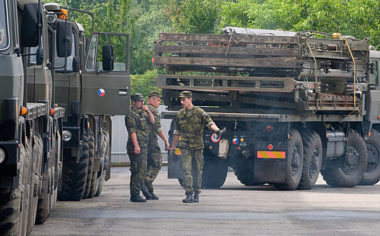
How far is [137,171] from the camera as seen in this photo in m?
16.8

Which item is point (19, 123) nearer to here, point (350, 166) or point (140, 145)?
point (140, 145)

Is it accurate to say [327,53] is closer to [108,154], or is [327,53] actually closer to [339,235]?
[108,154]

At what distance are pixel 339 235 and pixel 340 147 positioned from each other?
37.4 feet

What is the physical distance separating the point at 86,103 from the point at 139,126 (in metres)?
1.24

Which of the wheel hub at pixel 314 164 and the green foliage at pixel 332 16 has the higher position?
the green foliage at pixel 332 16

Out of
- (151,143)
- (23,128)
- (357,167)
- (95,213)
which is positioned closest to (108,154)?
(151,143)

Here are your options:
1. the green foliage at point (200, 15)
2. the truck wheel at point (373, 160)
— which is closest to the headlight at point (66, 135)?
the truck wheel at point (373, 160)

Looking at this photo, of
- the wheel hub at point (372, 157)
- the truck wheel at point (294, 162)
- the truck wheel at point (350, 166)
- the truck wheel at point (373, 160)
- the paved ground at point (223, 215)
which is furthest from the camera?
the wheel hub at point (372, 157)

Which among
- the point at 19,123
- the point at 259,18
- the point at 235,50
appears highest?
the point at 259,18

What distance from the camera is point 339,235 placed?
1195cm

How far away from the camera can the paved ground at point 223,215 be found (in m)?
12.4

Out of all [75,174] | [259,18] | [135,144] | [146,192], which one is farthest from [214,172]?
[259,18]

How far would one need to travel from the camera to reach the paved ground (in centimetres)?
1235

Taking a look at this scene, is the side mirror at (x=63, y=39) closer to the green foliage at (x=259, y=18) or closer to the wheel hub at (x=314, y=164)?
the wheel hub at (x=314, y=164)
